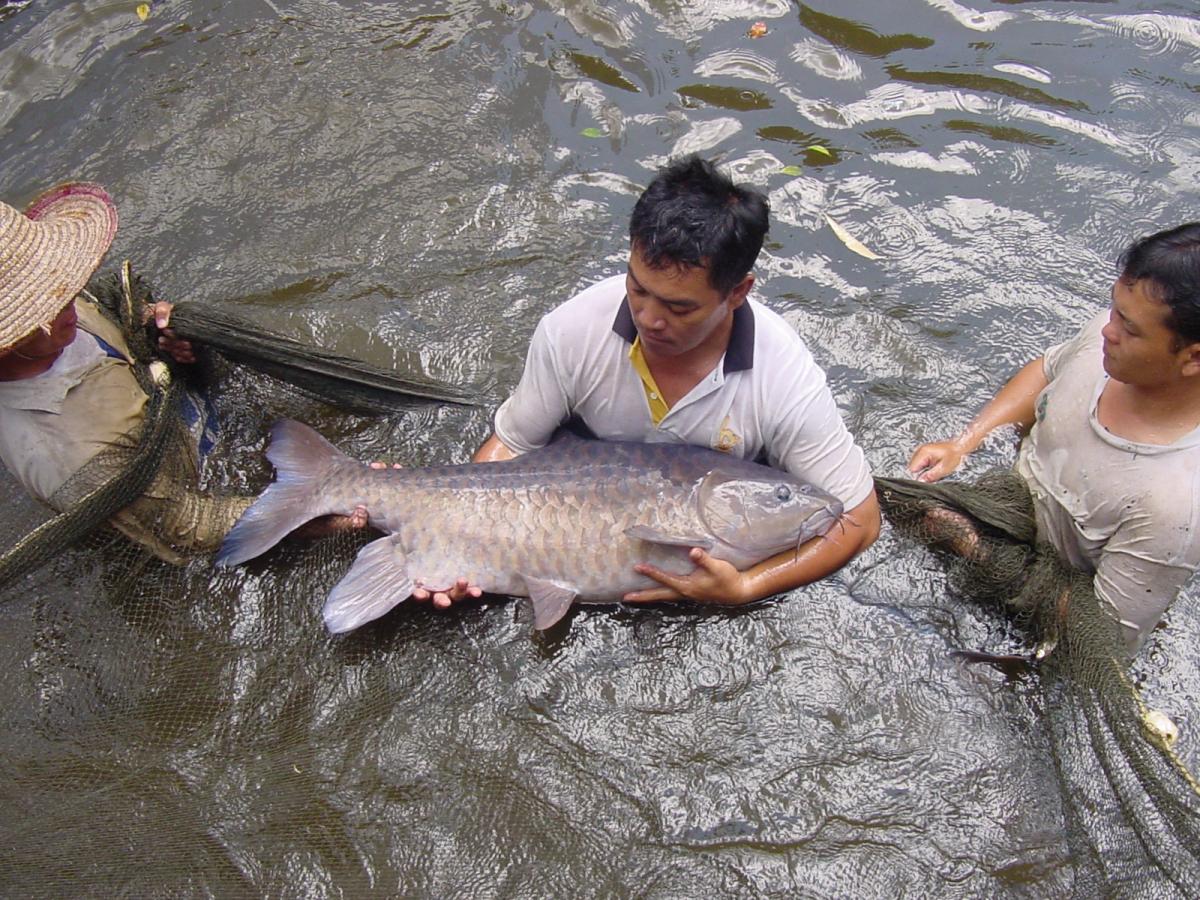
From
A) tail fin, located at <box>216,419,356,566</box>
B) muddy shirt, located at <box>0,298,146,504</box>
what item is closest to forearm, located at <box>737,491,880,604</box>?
tail fin, located at <box>216,419,356,566</box>

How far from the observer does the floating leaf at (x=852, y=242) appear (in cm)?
542

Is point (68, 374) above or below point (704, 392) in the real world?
above

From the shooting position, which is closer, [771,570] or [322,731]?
[322,731]

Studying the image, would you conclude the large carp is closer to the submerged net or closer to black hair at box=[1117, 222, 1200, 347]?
the submerged net

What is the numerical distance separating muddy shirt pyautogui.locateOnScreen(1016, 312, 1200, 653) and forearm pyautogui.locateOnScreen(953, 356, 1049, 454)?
0.57ft

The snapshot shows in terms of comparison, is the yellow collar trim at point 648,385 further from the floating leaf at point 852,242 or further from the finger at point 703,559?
the floating leaf at point 852,242

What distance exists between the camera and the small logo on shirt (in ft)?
11.9

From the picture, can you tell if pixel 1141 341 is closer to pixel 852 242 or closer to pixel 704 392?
pixel 704 392

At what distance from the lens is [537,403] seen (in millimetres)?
3711

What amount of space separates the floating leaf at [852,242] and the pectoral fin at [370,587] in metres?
3.27

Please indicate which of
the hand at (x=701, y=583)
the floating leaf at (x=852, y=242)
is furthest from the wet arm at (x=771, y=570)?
the floating leaf at (x=852, y=242)

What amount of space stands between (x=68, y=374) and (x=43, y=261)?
42cm

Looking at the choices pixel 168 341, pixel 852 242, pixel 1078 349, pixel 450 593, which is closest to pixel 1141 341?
pixel 1078 349

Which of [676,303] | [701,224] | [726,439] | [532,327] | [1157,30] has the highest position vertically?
[701,224]
